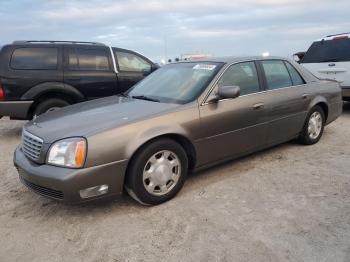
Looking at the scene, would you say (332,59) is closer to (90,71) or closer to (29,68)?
(90,71)

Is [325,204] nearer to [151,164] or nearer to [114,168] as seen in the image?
[151,164]

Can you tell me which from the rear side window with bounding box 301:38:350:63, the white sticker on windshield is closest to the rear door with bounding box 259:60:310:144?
the white sticker on windshield

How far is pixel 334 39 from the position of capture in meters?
8.52

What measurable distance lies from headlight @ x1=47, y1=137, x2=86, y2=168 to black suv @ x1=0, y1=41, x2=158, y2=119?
355 cm

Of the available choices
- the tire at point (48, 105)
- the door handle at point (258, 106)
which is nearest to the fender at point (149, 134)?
the door handle at point (258, 106)

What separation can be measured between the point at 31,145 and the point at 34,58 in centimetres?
386

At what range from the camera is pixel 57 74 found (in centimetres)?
725

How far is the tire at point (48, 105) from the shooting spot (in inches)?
275

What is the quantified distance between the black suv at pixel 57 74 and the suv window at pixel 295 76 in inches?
99.8

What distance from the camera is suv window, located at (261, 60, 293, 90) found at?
5.15 metres

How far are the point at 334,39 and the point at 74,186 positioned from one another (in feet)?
23.9

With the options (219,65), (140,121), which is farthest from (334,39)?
(140,121)

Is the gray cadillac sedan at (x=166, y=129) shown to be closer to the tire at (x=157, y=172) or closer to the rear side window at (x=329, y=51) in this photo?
the tire at (x=157, y=172)

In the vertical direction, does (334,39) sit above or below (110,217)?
above
